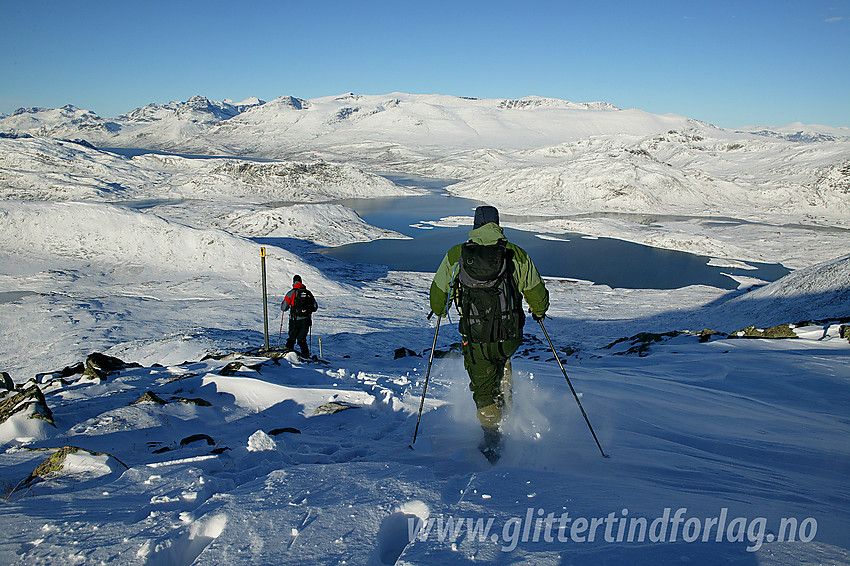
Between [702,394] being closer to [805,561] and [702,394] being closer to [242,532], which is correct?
[805,561]

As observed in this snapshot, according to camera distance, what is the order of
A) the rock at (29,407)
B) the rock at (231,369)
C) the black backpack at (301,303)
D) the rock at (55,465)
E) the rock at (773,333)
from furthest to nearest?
the rock at (773,333), the black backpack at (301,303), the rock at (231,369), the rock at (29,407), the rock at (55,465)

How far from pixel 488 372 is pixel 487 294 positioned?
823 mm

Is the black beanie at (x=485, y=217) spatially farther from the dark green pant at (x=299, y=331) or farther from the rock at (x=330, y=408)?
the dark green pant at (x=299, y=331)

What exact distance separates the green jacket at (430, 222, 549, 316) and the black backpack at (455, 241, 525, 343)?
0.25 ft

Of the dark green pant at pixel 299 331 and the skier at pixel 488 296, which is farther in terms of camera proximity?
the dark green pant at pixel 299 331

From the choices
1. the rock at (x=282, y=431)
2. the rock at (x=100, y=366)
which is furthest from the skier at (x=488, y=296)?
the rock at (x=100, y=366)

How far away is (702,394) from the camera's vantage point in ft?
20.5

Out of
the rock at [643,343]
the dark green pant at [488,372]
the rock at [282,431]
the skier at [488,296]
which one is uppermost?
the skier at [488,296]

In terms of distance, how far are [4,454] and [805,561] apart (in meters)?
5.45

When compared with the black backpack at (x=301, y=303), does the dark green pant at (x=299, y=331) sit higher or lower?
lower

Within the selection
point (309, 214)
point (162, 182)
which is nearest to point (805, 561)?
point (309, 214)

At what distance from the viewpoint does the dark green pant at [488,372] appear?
167 inches

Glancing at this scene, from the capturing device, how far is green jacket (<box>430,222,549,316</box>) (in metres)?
4.12

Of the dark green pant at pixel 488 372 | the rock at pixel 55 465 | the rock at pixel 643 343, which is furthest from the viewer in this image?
the rock at pixel 643 343
